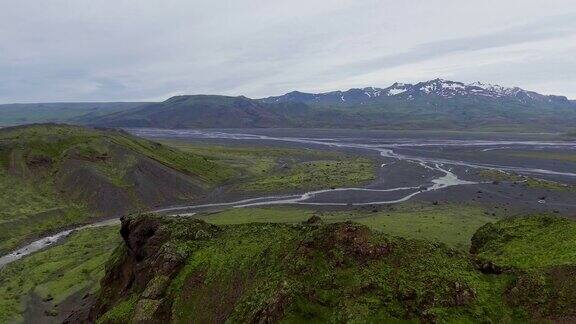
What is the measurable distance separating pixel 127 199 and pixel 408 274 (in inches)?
3558

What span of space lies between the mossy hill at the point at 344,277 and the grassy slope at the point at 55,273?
1781 centimetres

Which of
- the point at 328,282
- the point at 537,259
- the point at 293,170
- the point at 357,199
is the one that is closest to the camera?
the point at 328,282

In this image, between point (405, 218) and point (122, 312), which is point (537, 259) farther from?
point (405, 218)

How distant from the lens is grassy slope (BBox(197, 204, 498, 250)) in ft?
237

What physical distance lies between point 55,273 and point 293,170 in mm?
94689

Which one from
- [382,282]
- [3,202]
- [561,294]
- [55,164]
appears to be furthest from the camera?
[55,164]

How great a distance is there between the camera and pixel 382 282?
2945 centimetres

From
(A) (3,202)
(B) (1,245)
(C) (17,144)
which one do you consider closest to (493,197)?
(B) (1,245)

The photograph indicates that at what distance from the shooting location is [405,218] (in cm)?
8431

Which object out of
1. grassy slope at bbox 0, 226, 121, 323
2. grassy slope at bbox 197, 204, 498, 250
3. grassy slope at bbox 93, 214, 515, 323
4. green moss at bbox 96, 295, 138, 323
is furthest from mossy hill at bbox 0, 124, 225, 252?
grassy slope at bbox 93, 214, 515, 323

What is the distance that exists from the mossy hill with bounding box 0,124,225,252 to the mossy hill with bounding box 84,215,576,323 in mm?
58376

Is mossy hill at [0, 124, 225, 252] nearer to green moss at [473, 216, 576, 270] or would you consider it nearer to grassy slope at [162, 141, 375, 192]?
grassy slope at [162, 141, 375, 192]

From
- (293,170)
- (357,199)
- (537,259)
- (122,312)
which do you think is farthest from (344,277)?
(293,170)

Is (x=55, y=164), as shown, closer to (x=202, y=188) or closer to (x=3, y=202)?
(x=3, y=202)
